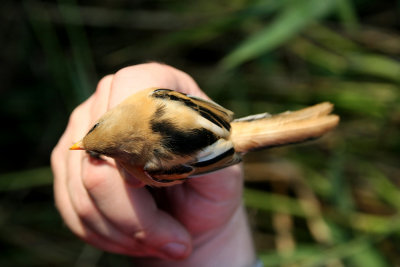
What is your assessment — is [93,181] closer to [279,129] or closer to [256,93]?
[279,129]

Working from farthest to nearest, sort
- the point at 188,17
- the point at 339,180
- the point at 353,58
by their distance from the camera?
1. the point at 188,17
2. the point at 353,58
3. the point at 339,180

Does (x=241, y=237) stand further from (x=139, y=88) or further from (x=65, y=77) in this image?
(x=65, y=77)

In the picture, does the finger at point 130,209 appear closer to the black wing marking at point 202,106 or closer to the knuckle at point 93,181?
the knuckle at point 93,181

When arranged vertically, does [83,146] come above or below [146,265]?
above

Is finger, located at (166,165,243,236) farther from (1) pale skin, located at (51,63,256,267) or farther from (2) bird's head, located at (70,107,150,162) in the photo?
(2) bird's head, located at (70,107,150,162)

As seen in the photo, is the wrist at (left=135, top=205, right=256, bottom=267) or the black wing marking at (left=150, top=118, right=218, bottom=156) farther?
the wrist at (left=135, top=205, right=256, bottom=267)

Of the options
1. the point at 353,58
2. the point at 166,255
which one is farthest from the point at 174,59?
the point at 166,255

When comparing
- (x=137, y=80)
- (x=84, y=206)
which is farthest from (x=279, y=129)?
(x=84, y=206)

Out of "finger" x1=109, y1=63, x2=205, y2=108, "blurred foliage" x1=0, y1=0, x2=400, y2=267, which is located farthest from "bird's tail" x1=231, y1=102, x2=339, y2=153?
"blurred foliage" x1=0, y1=0, x2=400, y2=267
